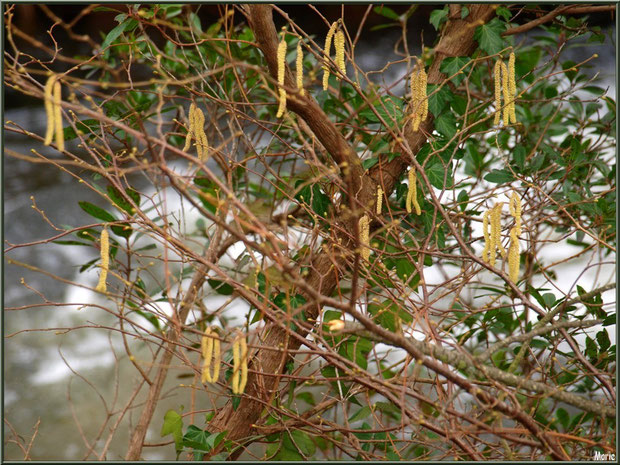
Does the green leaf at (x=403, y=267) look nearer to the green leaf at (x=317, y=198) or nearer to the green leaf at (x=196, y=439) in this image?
the green leaf at (x=317, y=198)

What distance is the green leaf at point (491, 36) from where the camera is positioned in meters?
0.96

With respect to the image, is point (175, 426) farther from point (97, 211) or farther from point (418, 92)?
point (418, 92)

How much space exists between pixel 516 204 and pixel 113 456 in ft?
4.45

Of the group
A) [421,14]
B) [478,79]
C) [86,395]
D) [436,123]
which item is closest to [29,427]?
[86,395]

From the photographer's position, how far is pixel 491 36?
0.97 meters

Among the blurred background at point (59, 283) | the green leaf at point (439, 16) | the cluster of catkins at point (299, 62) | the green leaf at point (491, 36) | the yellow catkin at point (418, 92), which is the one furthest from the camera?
the blurred background at point (59, 283)

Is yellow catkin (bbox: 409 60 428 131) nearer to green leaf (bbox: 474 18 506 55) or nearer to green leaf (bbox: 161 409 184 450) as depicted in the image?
green leaf (bbox: 474 18 506 55)

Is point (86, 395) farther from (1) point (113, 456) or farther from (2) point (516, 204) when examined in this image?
(2) point (516, 204)

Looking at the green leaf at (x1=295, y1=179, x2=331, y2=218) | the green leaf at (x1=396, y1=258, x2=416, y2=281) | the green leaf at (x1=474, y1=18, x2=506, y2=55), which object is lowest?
the green leaf at (x1=396, y1=258, x2=416, y2=281)

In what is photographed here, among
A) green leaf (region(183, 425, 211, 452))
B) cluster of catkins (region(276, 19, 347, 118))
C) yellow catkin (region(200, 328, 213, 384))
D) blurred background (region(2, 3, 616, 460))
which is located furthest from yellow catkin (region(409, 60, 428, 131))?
blurred background (region(2, 3, 616, 460))

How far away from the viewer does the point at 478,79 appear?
1.33 meters

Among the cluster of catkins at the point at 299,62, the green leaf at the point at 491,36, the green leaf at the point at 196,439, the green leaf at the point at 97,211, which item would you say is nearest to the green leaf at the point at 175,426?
the green leaf at the point at 196,439

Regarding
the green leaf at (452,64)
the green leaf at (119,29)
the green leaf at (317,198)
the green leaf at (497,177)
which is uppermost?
the green leaf at (452,64)

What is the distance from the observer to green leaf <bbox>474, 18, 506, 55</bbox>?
96cm
